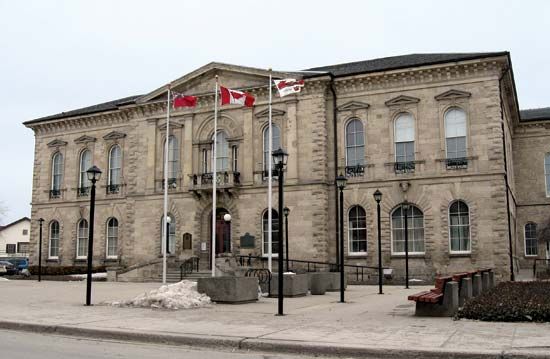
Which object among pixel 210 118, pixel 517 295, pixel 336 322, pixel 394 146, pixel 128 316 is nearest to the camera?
pixel 336 322

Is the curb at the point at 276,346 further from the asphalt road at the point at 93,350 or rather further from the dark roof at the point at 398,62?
the dark roof at the point at 398,62

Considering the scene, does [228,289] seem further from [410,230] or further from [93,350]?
[410,230]

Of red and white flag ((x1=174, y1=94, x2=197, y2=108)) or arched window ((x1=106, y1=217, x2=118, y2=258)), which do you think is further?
arched window ((x1=106, y1=217, x2=118, y2=258))

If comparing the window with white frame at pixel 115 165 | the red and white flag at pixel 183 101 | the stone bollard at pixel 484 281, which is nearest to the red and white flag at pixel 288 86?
the red and white flag at pixel 183 101

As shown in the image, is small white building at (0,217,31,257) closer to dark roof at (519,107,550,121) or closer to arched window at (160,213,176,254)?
arched window at (160,213,176,254)

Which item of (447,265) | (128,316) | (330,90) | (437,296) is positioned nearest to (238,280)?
(128,316)

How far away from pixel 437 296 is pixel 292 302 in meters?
5.81

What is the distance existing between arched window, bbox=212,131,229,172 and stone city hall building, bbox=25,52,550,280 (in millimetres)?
70

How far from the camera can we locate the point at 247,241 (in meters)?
35.7

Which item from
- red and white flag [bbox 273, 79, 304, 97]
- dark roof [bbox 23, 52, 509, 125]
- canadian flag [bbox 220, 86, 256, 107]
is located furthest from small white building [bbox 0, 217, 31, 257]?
red and white flag [bbox 273, 79, 304, 97]

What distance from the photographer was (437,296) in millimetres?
14000

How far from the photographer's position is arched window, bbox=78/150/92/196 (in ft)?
144

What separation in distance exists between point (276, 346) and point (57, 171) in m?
39.0

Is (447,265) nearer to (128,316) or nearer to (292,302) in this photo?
(292,302)
